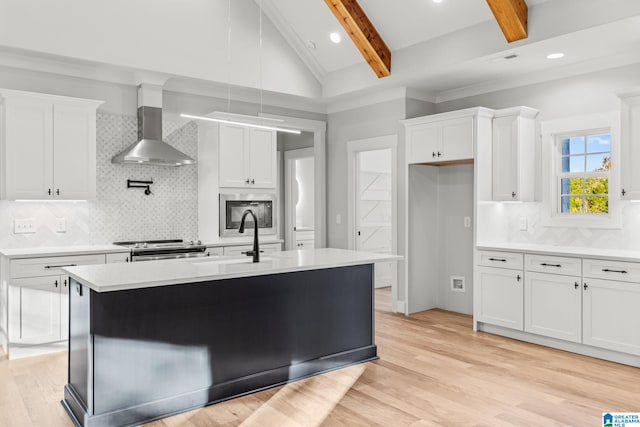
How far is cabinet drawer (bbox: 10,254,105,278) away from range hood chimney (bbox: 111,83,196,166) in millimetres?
1044

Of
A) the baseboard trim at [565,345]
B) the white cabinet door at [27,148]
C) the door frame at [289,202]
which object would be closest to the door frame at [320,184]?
the door frame at [289,202]

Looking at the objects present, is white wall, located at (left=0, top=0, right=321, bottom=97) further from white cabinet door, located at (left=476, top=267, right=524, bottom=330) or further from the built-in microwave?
white cabinet door, located at (left=476, top=267, right=524, bottom=330)

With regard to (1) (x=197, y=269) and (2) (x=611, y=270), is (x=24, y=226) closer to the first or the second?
(1) (x=197, y=269)

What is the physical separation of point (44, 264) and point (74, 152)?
3.53 feet

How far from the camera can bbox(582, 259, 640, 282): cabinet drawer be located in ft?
12.7

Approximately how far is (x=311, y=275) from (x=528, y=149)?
2752 millimetres

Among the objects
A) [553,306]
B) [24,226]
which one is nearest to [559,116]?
[553,306]

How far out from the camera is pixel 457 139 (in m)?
5.13

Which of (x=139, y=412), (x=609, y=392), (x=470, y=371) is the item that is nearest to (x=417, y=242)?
(x=470, y=371)

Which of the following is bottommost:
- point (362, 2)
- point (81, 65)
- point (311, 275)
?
point (311, 275)

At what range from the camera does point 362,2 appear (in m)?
5.00

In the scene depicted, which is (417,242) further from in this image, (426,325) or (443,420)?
(443,420)

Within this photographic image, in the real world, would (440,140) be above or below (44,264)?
above

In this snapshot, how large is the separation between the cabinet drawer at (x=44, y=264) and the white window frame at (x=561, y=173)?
4424 millimetres
